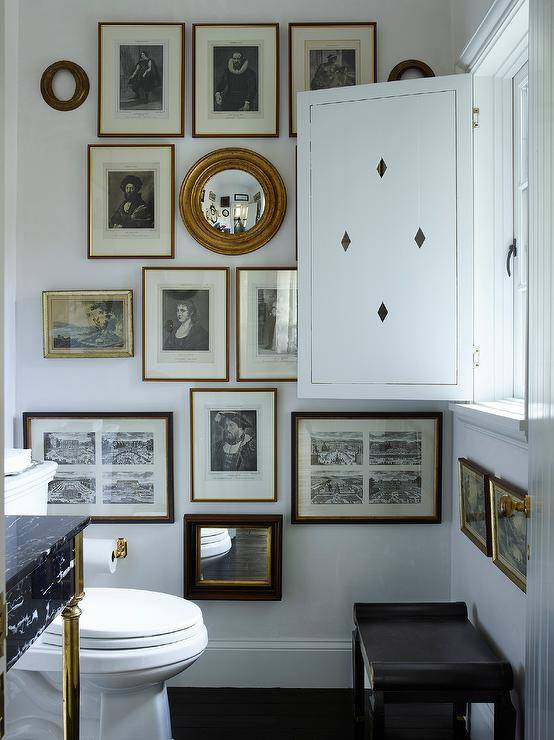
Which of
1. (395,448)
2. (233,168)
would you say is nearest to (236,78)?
(233,168)

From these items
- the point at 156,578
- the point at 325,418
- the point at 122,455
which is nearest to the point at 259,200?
the point at 325,418

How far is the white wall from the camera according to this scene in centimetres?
255

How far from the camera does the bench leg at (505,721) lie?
174 centimetres

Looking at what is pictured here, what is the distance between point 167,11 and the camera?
8.39 ft

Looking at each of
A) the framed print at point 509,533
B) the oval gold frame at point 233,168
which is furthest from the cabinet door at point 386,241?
the framed print at point 509,533

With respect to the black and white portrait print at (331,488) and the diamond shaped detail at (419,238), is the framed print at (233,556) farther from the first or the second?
the diamond shaped detail at (419,238)

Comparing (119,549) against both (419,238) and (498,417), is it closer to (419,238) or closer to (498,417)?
(498,417)

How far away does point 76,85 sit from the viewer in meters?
2.55

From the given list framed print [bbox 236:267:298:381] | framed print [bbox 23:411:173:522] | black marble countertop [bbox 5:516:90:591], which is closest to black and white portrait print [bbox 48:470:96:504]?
framed print [bbox 23:411:173:522]

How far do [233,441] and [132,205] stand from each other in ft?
3.21

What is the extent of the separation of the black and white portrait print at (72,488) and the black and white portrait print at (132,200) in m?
0.96

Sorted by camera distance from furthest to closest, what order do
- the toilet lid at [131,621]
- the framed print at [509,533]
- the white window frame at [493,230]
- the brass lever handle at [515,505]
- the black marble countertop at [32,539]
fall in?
the white window frame at [493,230] < the toilet lid at [131,621] < the framed print at [509,533] < the brass lever handle at [515,505] < the black marble countertop at [32,539]

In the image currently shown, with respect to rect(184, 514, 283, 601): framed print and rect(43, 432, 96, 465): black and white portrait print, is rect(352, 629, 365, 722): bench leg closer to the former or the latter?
rect(184, 514, 283, 601): framed print

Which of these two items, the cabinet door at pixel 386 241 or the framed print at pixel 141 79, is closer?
the cabinet door at pixel 386 241
